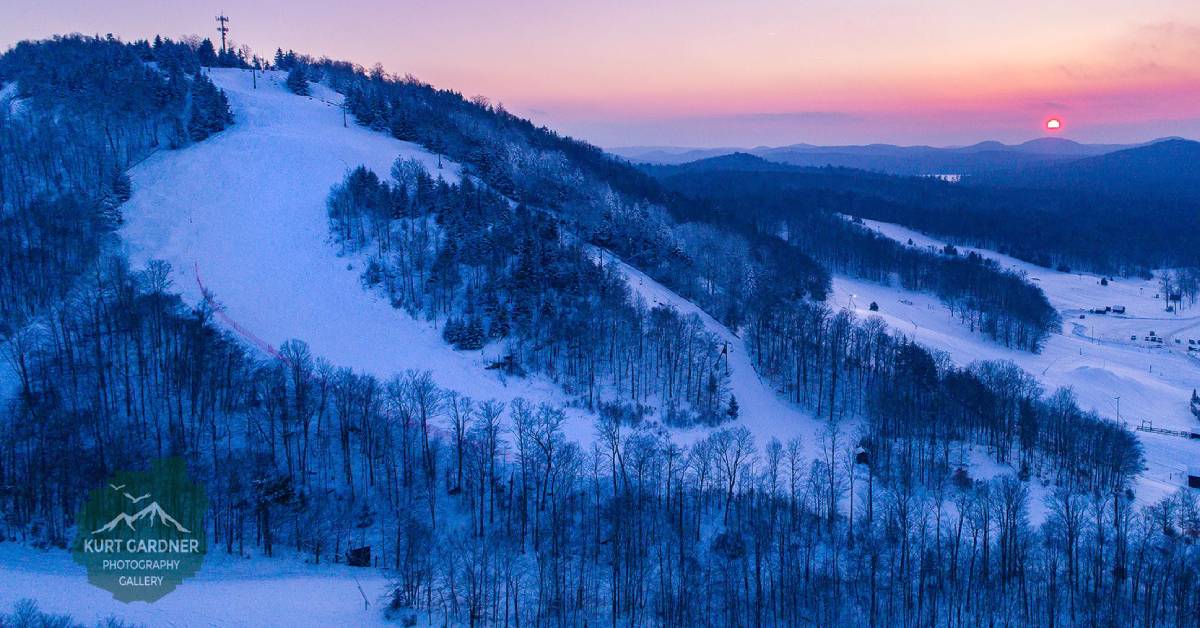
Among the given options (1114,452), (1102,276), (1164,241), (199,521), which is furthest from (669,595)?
(1164,241)

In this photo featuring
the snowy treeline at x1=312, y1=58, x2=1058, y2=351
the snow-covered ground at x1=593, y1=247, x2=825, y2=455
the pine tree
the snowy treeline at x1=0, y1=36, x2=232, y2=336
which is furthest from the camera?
the pine tree

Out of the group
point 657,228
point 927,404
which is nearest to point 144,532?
point 927,404

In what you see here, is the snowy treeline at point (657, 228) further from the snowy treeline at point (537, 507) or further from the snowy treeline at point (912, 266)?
the snowy treeline at point (537, 507)

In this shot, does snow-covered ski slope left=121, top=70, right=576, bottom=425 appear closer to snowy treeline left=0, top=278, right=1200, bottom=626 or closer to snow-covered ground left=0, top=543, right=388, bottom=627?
snowy treeline left=0, top=278, right=1200, bottom=626

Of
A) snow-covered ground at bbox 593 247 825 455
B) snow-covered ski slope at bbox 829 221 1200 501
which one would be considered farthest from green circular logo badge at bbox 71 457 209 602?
snow-covered ski slope at bbox 829 221 1200 501

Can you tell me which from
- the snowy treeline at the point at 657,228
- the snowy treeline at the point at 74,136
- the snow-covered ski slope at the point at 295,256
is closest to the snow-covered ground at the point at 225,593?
the snow-covered ski slope at the point at 295,256

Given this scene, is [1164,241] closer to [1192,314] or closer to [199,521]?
Result: [1192,314]
